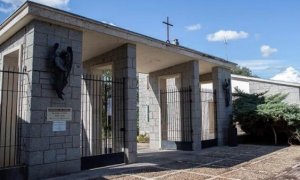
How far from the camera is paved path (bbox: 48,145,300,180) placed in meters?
6.05

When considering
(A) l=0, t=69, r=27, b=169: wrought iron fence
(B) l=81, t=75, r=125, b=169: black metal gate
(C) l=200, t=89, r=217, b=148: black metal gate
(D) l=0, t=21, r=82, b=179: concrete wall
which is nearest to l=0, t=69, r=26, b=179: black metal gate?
(A) l=0, t=69, r=27, b=169: wrought iron fence

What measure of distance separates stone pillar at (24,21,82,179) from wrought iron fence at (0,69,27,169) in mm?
375

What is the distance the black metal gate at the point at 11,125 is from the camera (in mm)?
5586

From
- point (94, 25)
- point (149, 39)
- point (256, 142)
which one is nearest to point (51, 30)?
point (94, 25)

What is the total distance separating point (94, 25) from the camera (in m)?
6.85

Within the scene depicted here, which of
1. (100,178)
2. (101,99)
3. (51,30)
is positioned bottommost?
(100,178)

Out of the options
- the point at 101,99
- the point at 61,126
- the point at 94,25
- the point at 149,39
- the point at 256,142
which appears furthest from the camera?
the point at 256,142

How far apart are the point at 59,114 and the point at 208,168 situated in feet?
12.0

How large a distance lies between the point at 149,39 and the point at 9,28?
11.9ft

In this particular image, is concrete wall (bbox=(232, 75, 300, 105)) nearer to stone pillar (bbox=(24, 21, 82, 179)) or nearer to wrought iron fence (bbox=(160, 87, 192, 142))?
wrought iron fence (bbox=(160, 87, 192, 142))

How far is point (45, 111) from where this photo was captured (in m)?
5.99

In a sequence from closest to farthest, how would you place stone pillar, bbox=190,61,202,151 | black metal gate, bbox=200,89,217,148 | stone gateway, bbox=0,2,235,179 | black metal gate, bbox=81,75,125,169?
stone gateway, bbox=0,2,235,179 → black metal gate, bbox=81,75,125,169 → stone pillar, bbox=190,61,202,151 → black metal gate, bbox=200,89,217,148

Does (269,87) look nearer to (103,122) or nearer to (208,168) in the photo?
(103,122)

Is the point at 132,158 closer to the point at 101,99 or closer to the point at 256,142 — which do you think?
the point at 101,99
